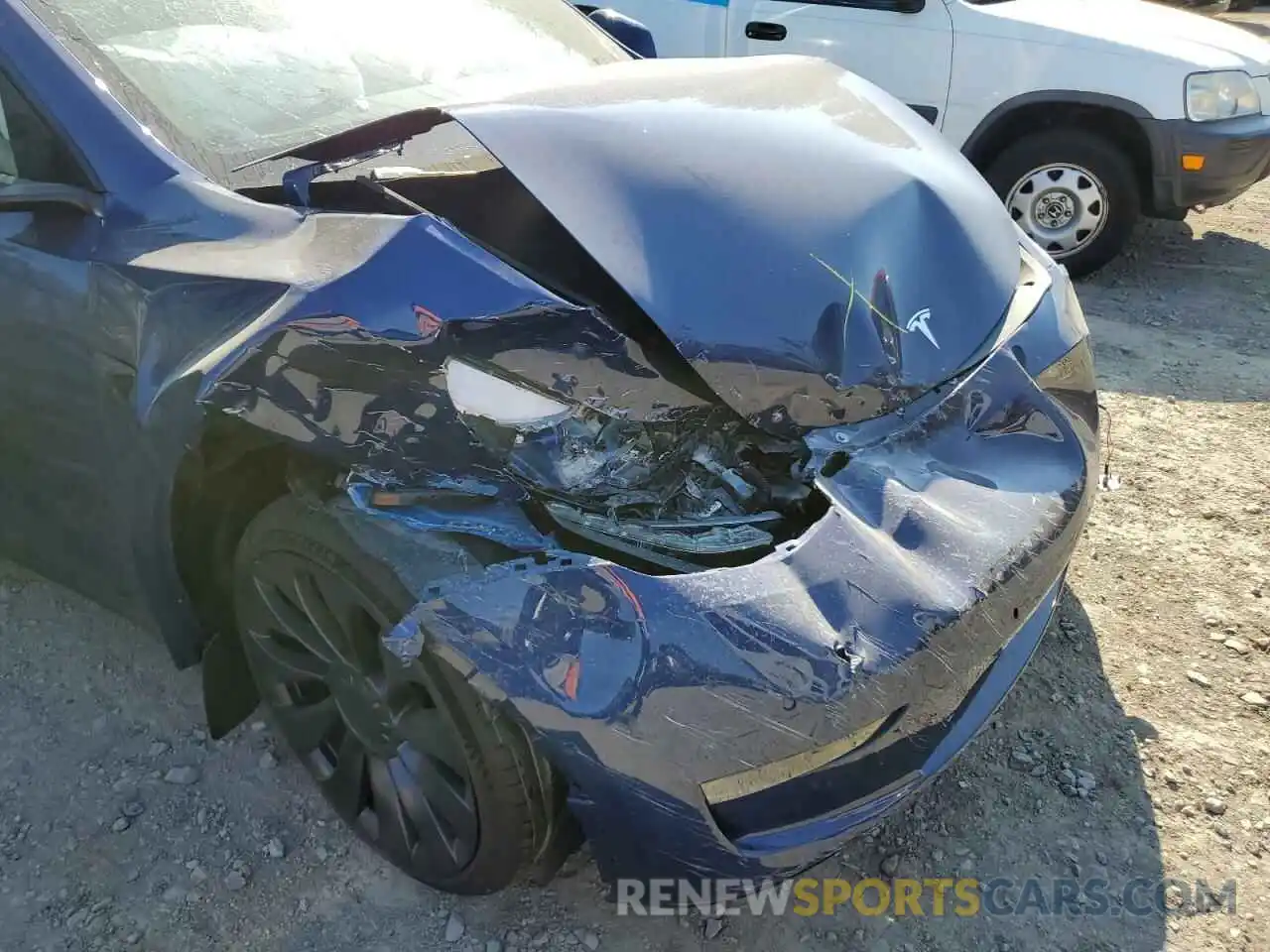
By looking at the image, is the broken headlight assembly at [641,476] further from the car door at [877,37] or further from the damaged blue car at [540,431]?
the car door at [877,37]

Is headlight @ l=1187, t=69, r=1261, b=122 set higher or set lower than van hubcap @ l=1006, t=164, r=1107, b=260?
higher

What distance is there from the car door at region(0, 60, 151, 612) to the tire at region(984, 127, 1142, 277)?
4303 millimetres

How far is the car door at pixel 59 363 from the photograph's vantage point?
1909mm

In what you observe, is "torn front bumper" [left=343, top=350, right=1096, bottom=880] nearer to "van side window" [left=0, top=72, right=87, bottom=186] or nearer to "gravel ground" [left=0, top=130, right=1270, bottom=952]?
"gravel ground" [left=0, top=130, right=1270, bottom=952]

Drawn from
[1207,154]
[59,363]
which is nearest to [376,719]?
[59,363]

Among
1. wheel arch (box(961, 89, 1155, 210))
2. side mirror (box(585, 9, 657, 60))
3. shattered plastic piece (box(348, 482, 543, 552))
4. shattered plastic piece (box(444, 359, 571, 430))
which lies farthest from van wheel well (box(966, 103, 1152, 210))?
shattered plastic piece (box(348, 482, 543, 552))

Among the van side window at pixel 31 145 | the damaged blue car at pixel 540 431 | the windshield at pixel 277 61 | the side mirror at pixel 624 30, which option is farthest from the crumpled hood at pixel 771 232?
the side mirror at pixel 624 30

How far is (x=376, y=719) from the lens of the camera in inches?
74.2

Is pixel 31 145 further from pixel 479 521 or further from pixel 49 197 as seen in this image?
pixel 479 521

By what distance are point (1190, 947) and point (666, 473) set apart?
4.58 ft

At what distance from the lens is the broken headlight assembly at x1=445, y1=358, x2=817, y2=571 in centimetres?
157

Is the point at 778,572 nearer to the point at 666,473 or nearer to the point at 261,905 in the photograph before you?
the point at 666,473

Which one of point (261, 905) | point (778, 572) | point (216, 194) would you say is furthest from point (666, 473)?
point (261, 905)

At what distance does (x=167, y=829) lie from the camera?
2.17 metres
